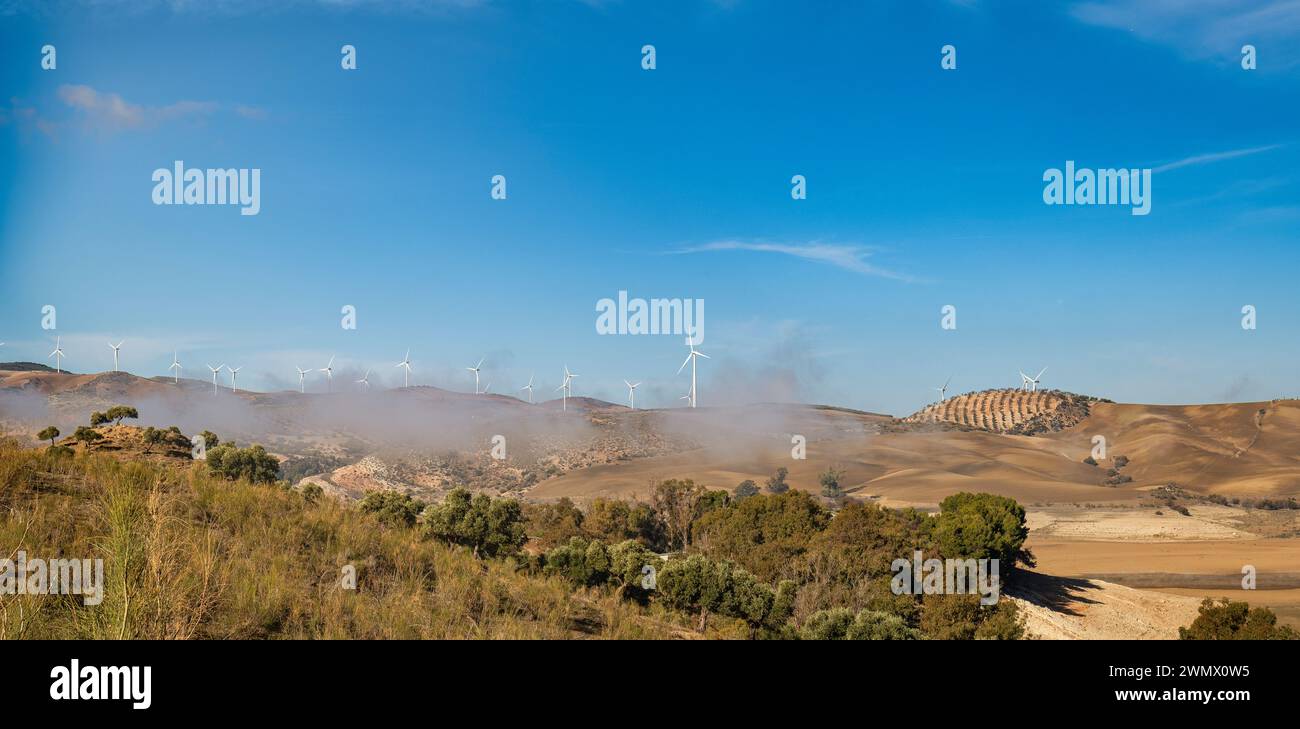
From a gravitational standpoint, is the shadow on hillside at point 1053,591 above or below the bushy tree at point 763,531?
below

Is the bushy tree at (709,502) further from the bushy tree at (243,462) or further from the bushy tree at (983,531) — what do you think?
the bushy tree at (243,462)

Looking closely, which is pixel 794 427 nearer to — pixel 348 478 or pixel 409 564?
pixel 348 478

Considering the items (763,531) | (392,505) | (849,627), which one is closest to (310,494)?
(392,505)

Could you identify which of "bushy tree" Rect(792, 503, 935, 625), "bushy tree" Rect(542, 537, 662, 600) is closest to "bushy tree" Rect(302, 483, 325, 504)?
"bushy tree" Rect(542, 537, 662, 600)

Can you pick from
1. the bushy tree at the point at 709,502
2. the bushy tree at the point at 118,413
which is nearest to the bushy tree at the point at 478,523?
the bushy tree at the point at 118,413

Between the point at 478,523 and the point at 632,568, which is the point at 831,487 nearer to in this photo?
the point at 632,568

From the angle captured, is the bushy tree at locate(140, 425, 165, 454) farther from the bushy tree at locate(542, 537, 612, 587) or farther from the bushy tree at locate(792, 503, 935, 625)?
the bushy tree at locate(792, 503, 935, 625)

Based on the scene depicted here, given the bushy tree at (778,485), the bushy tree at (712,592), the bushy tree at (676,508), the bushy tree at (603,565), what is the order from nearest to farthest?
the bushy tree at (712,592) < the bushy tree at (603,565) < the bushy tree at (676,508) < the bushy tree at (778,485)
